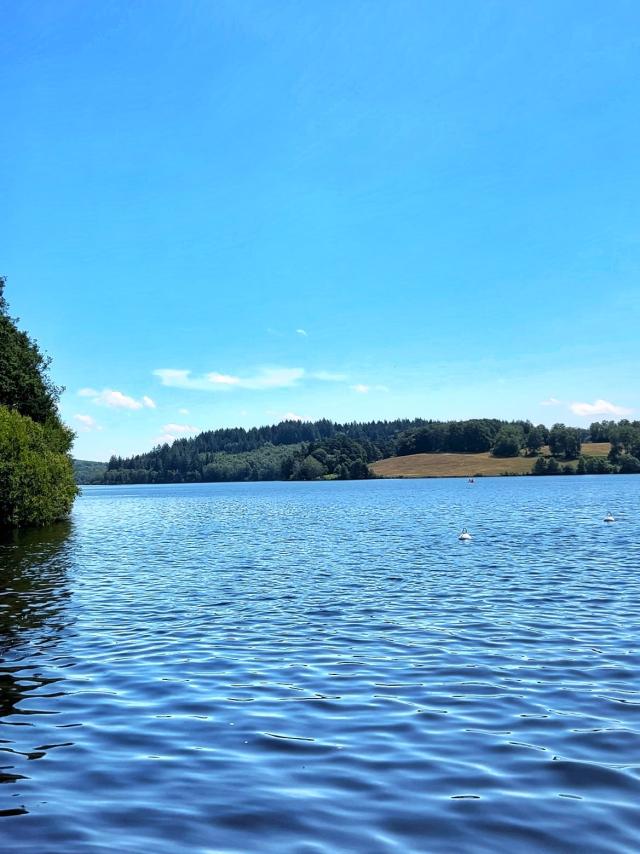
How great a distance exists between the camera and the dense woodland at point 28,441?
55656 millimetres

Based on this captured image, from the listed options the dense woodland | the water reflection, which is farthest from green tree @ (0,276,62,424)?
the water reflection

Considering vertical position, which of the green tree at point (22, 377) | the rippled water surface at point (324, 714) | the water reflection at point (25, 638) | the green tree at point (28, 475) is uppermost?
the green tree at point (22, 377)

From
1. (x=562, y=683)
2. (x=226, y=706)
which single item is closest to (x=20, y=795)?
(x=226, y=706)

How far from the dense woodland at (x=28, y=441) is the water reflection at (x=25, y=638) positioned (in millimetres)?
13845

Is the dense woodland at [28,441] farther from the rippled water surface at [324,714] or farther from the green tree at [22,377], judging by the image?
the rippled water surface at [324,714]

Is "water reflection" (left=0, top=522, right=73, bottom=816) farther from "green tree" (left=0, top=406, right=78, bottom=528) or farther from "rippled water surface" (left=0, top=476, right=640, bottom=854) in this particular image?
"green tree" (left=0, top=406, right=78, bottom=528)

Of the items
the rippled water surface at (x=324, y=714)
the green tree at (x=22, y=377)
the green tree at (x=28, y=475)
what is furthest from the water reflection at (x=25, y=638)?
the green tree at (x=22, y=377)

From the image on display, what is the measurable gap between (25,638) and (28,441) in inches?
1684

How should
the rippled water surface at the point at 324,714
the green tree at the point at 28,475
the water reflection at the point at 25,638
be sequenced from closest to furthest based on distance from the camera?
the rippled water surface at the point at 324,714 → the water reflection at the point at 25,638 → the green tree at the point at 28,475

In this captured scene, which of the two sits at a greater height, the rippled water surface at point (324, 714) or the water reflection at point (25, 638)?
the rippled water surface at point (324, 714)

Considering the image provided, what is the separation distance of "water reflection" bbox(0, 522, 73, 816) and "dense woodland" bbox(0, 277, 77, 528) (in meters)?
13.8

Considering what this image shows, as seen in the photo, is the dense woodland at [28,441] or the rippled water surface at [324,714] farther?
the dense woodland at [28,441]

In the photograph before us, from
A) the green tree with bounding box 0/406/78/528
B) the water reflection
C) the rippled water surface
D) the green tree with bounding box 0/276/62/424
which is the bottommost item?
the water reflection

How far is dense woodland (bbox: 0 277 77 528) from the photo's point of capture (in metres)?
55.7
